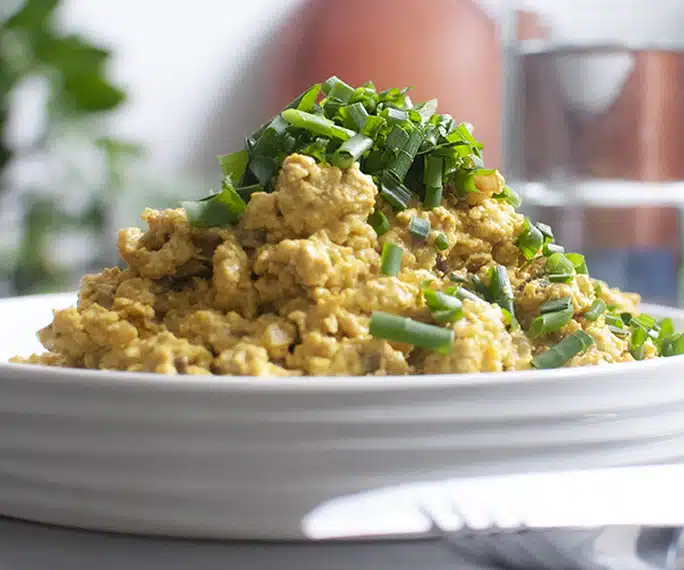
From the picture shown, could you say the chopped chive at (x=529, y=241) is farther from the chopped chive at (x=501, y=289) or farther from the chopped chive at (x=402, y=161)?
the chopped chive at (x=402, y=161)

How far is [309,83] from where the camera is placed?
184 inches

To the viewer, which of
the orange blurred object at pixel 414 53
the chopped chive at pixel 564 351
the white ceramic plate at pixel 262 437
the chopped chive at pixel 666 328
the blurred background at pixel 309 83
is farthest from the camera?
the orange blurred object at pixel 414 53

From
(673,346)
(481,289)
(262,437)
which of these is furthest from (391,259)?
(673,346)

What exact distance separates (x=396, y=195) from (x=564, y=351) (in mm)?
317

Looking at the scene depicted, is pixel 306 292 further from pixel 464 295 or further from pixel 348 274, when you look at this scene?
pixel 464 295

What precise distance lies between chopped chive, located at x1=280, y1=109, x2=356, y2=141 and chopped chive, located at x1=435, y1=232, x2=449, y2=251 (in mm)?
187

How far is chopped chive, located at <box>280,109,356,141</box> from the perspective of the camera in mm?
1514

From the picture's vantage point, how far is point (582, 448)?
48.3 inches

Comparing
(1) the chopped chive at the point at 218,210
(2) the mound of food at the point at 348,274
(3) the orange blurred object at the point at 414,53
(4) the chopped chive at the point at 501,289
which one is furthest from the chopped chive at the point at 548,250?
(3) the orange blurred object at the point at 414,53

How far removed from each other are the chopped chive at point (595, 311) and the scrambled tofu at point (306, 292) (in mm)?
12

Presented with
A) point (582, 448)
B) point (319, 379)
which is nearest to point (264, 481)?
point (319, 379)

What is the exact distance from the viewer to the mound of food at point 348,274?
133cm

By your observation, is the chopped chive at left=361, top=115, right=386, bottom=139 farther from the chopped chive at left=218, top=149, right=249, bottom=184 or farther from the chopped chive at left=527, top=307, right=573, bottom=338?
the chopped chive at left=527, top=307, right=573, bottom=338

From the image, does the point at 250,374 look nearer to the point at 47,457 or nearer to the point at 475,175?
the point at 47,457
